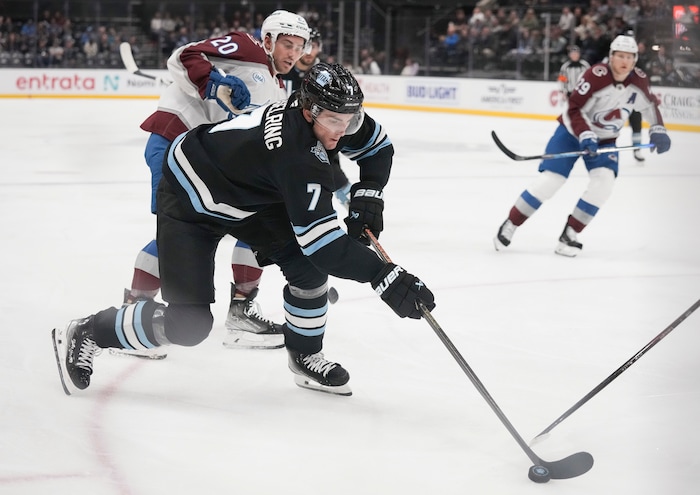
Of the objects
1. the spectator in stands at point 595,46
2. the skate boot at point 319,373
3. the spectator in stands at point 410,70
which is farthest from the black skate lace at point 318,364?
the spectator in stands at point 410,70

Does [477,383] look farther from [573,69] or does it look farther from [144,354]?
[573,69]

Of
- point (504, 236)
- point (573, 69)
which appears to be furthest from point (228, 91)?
point (573, 69)

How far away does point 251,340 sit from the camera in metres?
2.84

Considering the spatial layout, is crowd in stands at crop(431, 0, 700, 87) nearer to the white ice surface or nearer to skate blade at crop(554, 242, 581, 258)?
skate blade at crop(554, 242, 581, 258)

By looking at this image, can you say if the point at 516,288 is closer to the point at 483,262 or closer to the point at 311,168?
the point at 483,262

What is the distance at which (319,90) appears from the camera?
1.98 meters

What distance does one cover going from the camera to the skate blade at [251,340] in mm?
2801

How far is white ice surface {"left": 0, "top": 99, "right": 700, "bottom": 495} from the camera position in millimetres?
1922

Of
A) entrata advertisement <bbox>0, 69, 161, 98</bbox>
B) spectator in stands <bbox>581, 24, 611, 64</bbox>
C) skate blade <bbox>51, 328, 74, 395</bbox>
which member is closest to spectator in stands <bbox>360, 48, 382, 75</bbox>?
entrata advertisement <bbox>0, 69, 161, 98</bbox>

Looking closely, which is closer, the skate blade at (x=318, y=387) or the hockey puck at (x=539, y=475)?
the hockey puck at (x=539, y=475)

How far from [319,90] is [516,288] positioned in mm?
1891

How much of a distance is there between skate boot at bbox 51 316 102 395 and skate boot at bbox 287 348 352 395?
0.53 metres

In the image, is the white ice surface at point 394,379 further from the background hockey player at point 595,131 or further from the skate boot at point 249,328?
the background hockey player at point 595,131

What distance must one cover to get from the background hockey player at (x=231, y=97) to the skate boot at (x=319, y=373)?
14.2 inches
